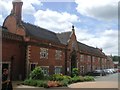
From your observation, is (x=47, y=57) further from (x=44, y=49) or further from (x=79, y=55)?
(x=79, y=55)

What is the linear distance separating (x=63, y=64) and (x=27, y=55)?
1359 centimetres

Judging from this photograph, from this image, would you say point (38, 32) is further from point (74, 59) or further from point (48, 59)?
point (74, 59)

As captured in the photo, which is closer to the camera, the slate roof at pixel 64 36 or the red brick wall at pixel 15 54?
the red brick wall at pixel 15 54

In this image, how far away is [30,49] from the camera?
38.3m

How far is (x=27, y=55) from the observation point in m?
37.9

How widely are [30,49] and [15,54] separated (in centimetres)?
286

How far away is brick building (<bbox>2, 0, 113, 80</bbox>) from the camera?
116ft

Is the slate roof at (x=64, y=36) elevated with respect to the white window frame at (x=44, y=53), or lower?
elevated

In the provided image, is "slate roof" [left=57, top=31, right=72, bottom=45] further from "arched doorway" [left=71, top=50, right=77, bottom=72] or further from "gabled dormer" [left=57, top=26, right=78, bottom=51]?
"arched doorway" [left=71, top=50, right=77, bottom=72]

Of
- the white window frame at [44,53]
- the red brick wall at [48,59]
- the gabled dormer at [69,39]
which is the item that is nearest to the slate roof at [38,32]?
the gabled dormer at [69,39]

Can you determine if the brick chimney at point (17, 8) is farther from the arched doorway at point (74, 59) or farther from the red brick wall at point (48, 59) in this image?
the arched doorway at point (74, 59)

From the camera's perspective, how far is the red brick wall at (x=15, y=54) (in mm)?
33847

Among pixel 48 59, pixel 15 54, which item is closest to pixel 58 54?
pixel 48 59

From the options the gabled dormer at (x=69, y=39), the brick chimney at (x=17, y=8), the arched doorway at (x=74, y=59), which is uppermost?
the brick chimney at (x=17, y=8)
